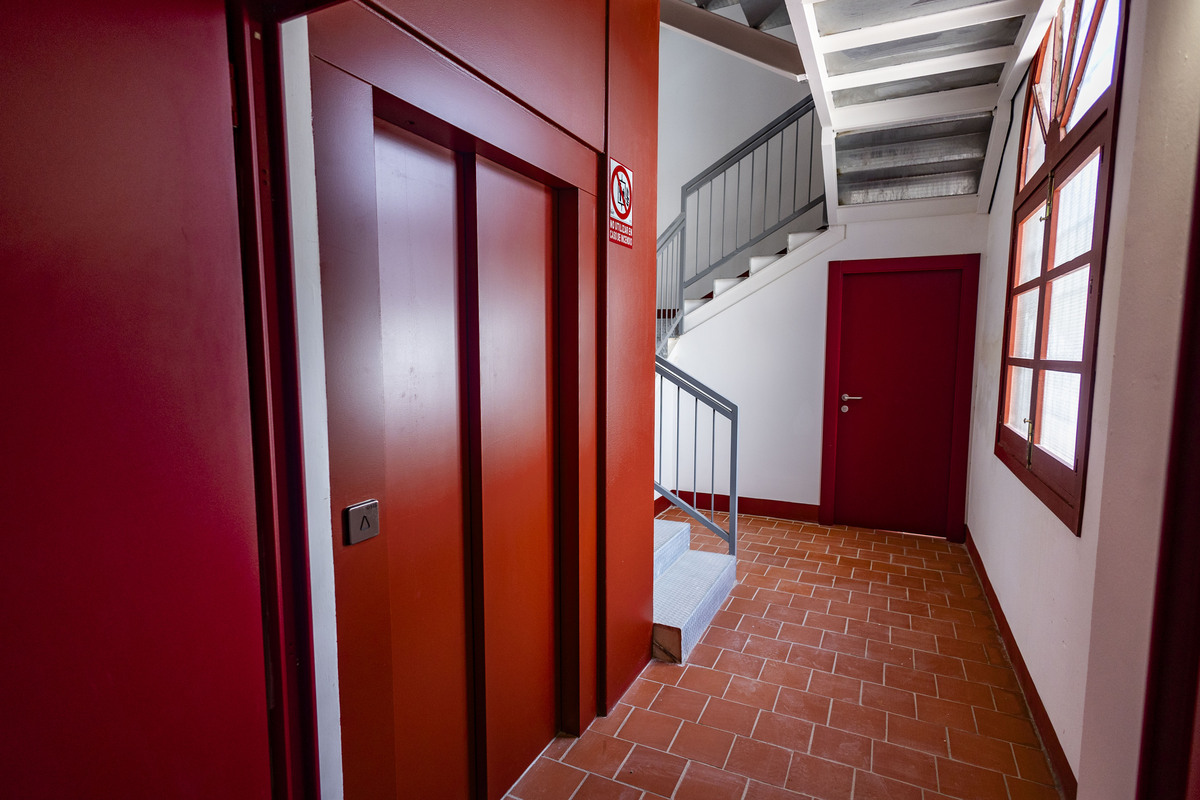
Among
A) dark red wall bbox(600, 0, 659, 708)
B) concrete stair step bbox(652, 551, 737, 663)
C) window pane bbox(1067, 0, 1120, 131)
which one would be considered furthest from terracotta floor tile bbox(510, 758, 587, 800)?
window pane bbox(1067, 0, 1120, 131)

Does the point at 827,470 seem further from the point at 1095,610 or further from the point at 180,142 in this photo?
the point at 180,142

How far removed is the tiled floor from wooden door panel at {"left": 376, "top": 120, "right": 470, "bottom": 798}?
0.54m

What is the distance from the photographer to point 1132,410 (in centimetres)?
133

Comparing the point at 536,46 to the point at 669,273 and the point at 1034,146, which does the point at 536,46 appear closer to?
the point at 1034,146

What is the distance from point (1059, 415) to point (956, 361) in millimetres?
2295

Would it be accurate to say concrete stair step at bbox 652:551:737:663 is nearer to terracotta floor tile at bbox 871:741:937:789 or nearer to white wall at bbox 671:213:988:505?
terracotta floor tile at bbox 871:741:937:789

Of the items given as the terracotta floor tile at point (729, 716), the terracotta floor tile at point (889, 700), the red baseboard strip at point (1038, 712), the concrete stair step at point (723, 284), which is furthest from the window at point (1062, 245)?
the concrete stair step at point (723, 284)

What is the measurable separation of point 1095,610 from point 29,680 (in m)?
2.13

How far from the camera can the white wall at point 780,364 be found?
4.81 meters

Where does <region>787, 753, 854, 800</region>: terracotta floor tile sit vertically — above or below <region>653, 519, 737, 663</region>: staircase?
below

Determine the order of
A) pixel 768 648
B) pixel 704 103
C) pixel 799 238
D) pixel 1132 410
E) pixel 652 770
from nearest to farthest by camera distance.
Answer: pixel 1132 410 → pixel 652 770 → pixel 768 648 → pixel 799 238 → pixel 704 103

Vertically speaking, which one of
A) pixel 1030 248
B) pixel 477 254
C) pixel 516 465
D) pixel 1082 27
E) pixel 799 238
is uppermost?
pixel 1082 27

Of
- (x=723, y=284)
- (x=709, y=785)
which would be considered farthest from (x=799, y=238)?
(x=709, y=785)

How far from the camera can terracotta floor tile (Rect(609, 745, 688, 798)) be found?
78.5 inches
